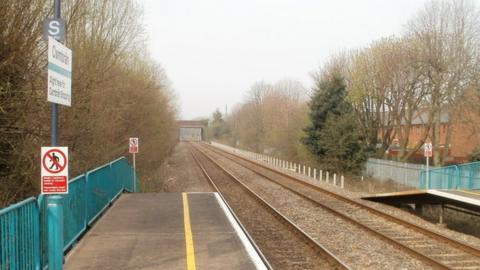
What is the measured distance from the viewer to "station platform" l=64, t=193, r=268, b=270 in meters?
7.95

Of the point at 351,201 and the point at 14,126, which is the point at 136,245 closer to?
the point at 14,126

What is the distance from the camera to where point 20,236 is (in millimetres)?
6242

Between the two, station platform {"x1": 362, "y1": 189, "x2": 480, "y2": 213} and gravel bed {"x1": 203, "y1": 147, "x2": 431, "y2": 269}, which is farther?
station platform {"x1": 362, "y1": 189, "x2": 480, "y2": 213}

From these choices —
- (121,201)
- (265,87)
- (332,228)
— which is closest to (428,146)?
(332,228)

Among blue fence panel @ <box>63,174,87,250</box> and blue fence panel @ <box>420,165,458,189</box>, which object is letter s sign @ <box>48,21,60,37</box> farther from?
blue fence panel @ <box>420,165,458,189</box>

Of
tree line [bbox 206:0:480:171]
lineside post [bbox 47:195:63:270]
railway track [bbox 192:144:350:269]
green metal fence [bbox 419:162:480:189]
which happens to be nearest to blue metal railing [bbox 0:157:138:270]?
lineside post [bbox 47:195:63:270]

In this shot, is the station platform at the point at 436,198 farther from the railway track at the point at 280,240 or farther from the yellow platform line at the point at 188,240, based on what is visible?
the yellow platform line at the point at 188,240

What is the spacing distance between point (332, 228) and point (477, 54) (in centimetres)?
2351

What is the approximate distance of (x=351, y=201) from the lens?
21.6 meters

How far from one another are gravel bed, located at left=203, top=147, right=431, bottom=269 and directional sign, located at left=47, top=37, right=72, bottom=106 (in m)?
7.14

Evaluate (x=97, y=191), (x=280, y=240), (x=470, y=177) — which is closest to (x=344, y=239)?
(x=280, y=240)

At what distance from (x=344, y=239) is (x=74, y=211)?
7.47 m

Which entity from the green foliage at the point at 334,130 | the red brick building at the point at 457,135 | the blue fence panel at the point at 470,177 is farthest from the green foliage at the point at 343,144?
the blue fence panel at the point at 470,177

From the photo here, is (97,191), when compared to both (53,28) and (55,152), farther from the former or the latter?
(53,28)
